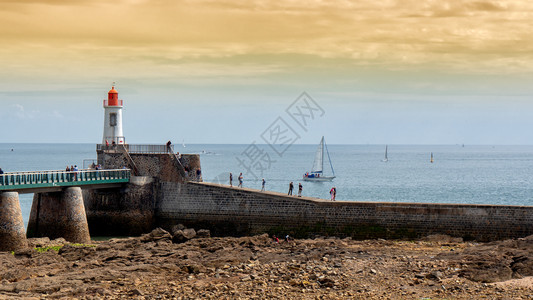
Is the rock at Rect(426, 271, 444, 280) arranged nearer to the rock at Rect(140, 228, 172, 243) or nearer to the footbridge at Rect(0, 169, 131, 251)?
the rock at Rect(140, 228, 172, 243)

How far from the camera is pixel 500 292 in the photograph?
65.1ft

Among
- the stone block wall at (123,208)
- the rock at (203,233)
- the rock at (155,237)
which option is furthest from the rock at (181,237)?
the stone block wall at (123,208)

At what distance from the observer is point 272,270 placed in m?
22.0

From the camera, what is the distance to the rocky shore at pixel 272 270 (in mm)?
19922

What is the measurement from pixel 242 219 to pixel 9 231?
1030cm

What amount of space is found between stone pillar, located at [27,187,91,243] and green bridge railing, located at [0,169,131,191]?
71 centimetres

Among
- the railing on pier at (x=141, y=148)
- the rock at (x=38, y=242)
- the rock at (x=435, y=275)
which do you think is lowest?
the rock at (x=38, y=242)

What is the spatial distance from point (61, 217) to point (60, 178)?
181 centimetres

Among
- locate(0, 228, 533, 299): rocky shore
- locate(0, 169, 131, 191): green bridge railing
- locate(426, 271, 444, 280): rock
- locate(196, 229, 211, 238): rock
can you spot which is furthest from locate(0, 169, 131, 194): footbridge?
locate(426, 271, 444, 280): rock

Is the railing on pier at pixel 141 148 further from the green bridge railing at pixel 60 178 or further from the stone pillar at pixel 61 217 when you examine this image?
the stone pillar at pixel 61 217

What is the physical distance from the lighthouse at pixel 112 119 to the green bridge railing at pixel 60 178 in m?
3.67

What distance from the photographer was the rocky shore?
784 inches

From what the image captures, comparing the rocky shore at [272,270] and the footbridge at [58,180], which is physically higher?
the footbridge at [58,180]

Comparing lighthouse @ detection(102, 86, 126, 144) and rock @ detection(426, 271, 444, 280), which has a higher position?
lighthouse @ detection(102, 86, 126, 144)
